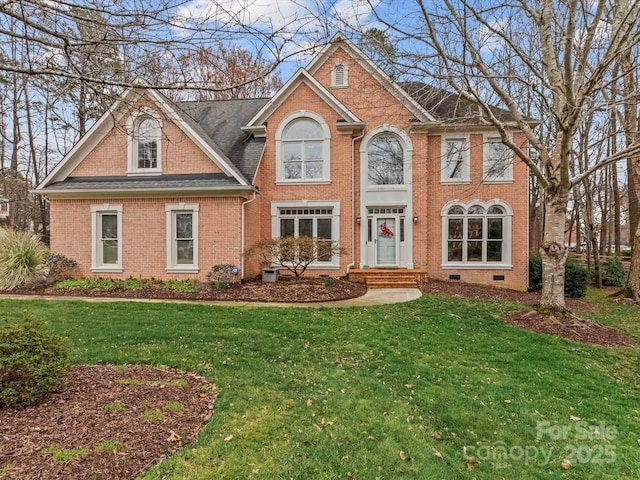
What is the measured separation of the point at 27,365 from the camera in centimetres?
361

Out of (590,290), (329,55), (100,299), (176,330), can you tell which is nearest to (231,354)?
(176,330)

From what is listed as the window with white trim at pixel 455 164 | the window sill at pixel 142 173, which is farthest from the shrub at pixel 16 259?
the window with white trim at pixel 455 164

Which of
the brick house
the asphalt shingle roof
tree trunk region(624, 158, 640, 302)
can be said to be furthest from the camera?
the brick house

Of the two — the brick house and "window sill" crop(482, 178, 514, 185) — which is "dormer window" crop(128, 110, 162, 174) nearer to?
the brick house

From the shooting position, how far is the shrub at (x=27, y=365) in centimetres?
350

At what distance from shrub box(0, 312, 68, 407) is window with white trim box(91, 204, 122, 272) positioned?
9403 mm

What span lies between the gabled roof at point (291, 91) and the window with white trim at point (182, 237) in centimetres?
419

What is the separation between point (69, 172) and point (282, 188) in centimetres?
756

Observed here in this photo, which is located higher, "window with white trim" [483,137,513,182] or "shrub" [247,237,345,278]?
"window with white trim" [483,137,513,182]

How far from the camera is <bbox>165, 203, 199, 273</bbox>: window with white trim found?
12.1 m

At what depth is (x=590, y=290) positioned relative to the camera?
16.0 meters

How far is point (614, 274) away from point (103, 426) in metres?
21.5

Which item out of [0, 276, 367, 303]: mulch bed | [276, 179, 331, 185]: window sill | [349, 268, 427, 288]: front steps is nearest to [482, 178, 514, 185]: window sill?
[349, 268, 427, 288]: front steps

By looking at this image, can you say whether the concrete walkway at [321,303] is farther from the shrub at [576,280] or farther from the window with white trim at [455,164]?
the shrub at [576,280]
